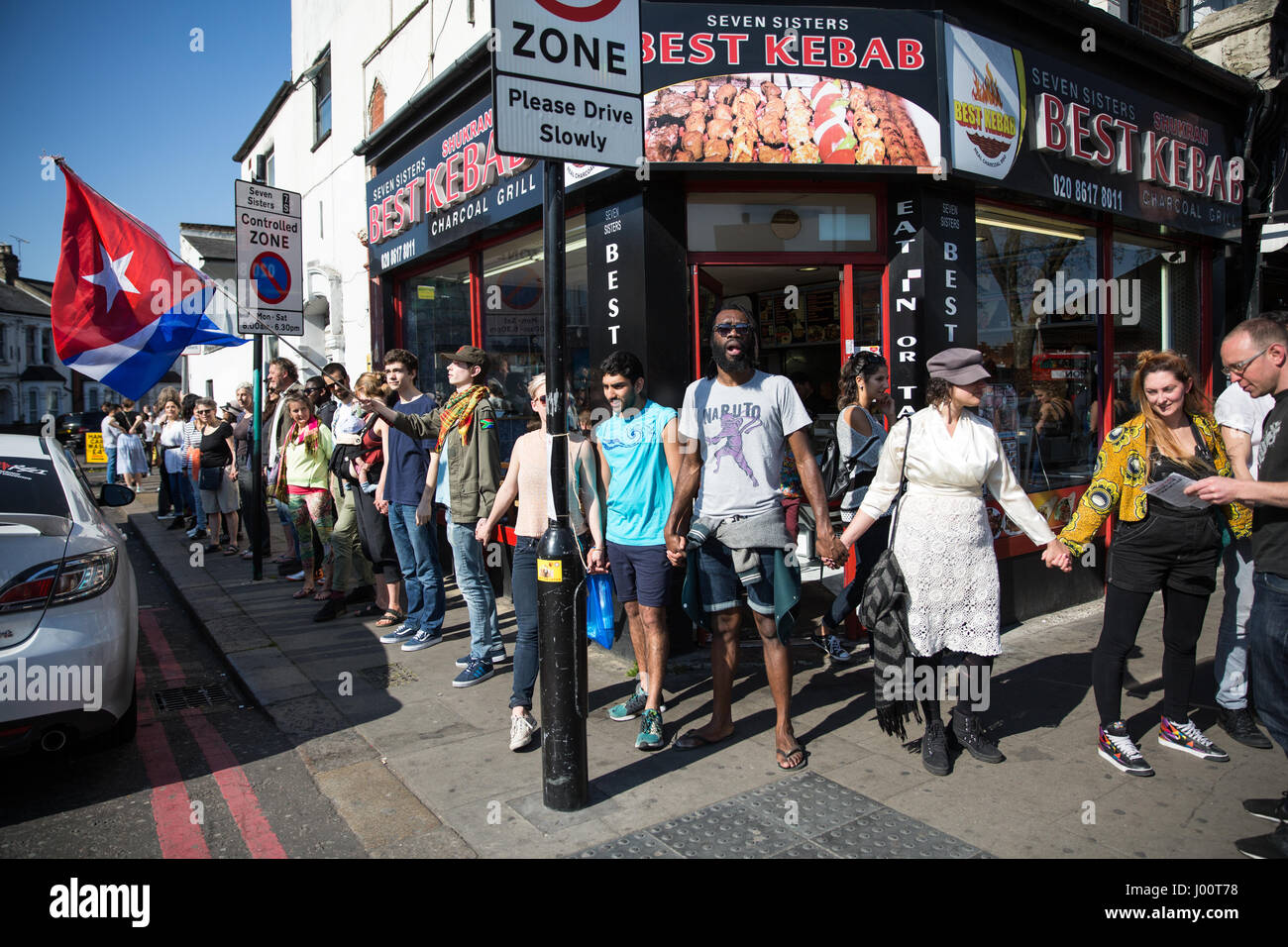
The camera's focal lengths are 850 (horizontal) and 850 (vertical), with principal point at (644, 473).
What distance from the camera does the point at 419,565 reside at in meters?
6.29

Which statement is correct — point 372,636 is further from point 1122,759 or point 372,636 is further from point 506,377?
point 1122,759

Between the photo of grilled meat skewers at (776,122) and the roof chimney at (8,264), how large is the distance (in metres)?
66.8

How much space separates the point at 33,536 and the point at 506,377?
5025mm

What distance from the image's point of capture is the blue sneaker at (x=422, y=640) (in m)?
6.32

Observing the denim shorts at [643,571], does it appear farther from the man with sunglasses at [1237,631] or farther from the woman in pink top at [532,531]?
the man with sunglasses at [1237,631]

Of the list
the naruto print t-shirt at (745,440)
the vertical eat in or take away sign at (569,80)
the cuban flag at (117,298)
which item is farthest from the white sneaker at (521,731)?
the cuban flag at (117,298)

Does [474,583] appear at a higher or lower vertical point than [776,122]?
lower

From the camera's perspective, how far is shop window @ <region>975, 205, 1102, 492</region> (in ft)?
22.6

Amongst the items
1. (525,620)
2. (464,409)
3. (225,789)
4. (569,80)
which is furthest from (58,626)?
(569,80)

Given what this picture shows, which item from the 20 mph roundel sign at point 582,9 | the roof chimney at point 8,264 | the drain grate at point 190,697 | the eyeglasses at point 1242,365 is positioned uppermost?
the roof chimney at point 8,264

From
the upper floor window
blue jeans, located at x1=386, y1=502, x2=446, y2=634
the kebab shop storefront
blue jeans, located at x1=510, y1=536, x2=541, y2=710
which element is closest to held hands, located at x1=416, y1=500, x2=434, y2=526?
blue jeans, located at x1=386, y1=502, x2=446, y2=634

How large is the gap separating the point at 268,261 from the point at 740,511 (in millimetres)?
6330

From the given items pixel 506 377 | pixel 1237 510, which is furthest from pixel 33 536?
pixel 1237 510

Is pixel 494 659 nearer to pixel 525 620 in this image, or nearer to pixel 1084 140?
pixel 525 620
